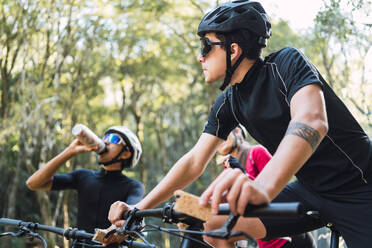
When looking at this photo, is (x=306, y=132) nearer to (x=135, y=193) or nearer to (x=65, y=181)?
(x=135, y=193)

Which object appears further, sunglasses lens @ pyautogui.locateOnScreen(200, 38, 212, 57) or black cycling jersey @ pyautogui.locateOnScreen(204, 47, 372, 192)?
sunglasses lens @ pyautogui.locateOnScreen(200, 38, 212, 57)

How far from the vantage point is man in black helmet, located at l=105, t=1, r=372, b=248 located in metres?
2.24

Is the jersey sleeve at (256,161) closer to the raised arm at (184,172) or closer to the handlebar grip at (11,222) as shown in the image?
the raised arm at (184,172)

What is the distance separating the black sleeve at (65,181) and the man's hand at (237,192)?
4.50 meters

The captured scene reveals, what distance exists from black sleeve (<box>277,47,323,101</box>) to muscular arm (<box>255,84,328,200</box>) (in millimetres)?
53

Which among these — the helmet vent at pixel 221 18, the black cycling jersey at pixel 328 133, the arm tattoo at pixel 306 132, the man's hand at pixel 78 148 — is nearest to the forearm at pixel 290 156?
the arm tattoo at pixel 306 132

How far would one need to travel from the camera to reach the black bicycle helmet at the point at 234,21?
2.90 metres

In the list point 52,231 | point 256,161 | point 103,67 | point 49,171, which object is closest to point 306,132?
point 52,231

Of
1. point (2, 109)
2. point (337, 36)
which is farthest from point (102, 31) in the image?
point (337, 36)

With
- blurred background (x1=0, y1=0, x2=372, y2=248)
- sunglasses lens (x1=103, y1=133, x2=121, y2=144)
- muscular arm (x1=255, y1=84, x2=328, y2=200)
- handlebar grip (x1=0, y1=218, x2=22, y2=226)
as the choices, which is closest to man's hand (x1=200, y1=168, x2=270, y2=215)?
muscular arm (x1=255, y1=84, x2=328, y2=200)

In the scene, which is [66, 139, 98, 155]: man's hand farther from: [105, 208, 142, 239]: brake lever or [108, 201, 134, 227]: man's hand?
[105, 208, 142, 239]: brake lever

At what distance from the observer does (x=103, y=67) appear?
21141 mm

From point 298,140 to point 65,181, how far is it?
14.6 feet

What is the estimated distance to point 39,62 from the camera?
14.9 m
